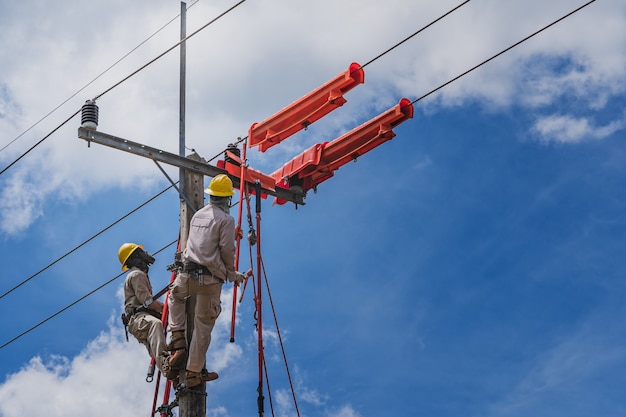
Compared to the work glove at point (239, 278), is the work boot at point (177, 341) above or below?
below

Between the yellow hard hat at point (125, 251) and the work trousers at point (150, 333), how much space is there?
76 cm

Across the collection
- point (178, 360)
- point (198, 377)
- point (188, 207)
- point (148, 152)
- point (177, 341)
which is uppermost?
point (148, 152)

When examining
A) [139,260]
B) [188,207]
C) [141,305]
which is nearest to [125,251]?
[139,260]

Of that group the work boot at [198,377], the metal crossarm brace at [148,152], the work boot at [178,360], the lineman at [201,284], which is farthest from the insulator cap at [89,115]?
the work boot at [198,377]

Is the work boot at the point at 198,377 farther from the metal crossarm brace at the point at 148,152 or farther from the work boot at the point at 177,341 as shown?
A: the metal crossarm brace at the point at 148,152

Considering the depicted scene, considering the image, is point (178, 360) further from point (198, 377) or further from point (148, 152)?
point (148, 152)

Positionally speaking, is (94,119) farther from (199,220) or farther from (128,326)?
(128,326)

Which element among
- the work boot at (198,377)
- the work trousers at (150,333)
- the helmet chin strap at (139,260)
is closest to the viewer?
the work boot at (198,377)

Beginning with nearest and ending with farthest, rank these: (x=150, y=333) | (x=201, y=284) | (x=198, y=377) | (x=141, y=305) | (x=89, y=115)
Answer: (x=198, y=377)
(x=201, y=284)
(x=89, y=115)
(x=150, y=333)
(x=141, y=305)

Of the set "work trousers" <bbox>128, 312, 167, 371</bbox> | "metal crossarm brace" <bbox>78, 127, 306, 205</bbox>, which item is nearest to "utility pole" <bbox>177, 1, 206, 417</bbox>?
"metal crossarm brace" <bbox>78, 127, 306, 205</bbox>

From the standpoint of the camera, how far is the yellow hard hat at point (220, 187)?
955cm

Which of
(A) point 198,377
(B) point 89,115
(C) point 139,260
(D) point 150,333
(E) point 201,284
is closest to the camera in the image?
(A) point 198,377

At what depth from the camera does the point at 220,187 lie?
31.4 ft

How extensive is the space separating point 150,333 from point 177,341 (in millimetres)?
656
